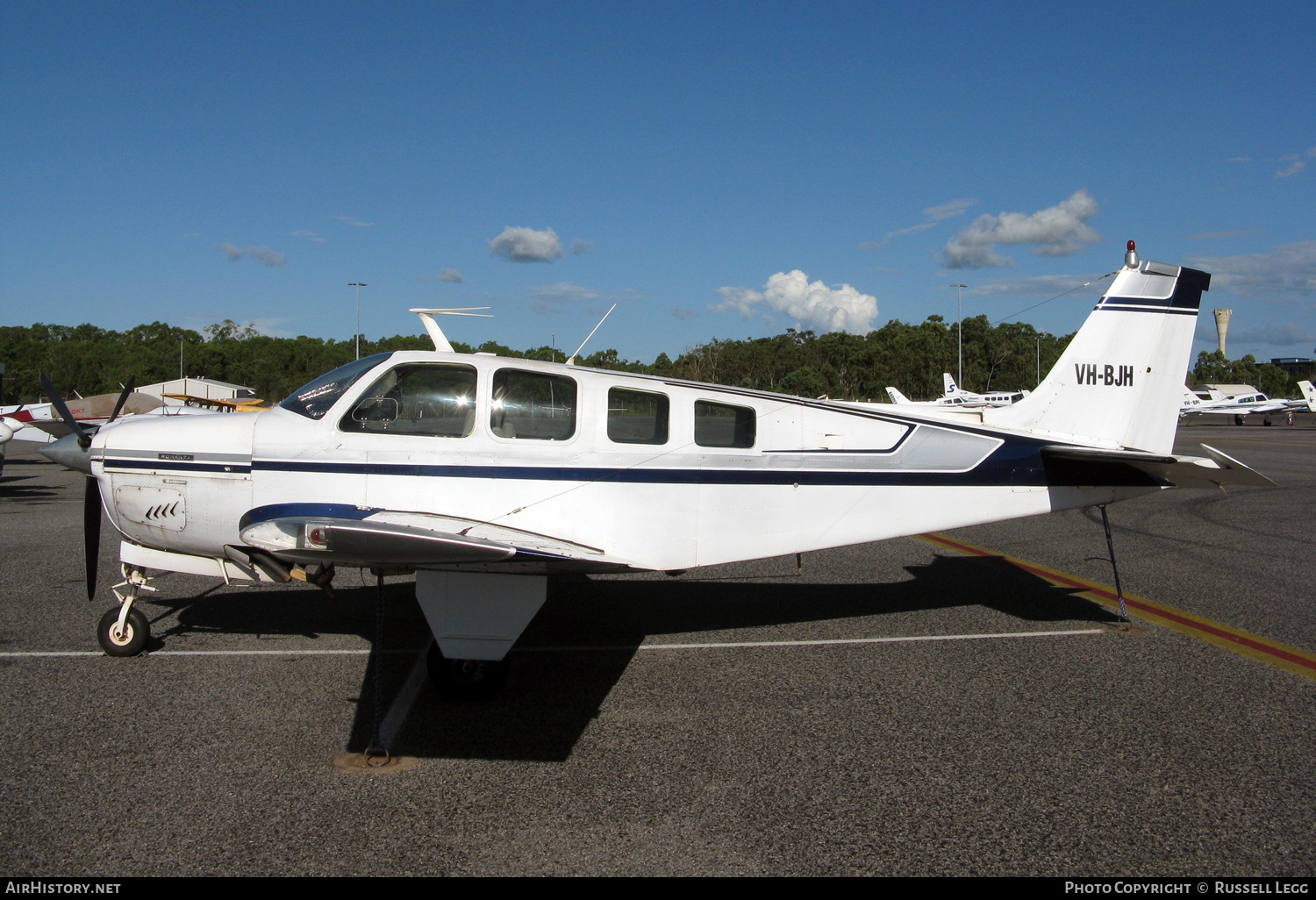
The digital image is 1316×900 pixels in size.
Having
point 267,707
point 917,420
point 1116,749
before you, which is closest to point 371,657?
point 267,707

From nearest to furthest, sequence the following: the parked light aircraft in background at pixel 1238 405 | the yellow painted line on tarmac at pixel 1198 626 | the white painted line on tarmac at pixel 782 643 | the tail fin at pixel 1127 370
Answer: the yellow painted line on tarmac at pixel 1198 626
the white painted line on tarmac at pixel 782 643
the tail fin at pixel 1127 370
the parked light aircraft in background at pixel 1238 405

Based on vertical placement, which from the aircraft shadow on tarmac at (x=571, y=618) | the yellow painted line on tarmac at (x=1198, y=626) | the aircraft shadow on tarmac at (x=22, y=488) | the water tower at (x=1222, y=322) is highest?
the water tower at (x=1222, y=322)

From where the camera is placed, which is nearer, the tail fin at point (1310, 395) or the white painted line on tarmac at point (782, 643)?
the white painted line on tarmac at point (782, 643)

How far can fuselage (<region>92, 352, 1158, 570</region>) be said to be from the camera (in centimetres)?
508

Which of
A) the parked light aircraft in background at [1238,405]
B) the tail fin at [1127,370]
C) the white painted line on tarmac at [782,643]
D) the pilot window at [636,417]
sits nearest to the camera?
the pilot window at [636,417]

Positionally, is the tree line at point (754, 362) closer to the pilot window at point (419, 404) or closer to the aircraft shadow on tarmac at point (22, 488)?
the aircraft shadow on tarmac at point (22, 488)

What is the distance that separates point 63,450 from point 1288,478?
21.4m

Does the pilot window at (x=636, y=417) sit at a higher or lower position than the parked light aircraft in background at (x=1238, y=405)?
lower

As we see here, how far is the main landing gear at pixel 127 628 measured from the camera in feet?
18.4

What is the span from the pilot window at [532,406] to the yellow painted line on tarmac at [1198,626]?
16.7 feet

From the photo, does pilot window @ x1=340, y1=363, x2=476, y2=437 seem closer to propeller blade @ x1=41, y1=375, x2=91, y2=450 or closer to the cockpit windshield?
the cockpit windshield

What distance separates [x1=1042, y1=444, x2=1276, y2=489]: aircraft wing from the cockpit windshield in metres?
4.92

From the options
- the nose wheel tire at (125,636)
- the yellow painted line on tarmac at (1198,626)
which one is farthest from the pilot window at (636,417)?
the yellow painted line on tarmac at (1198,626)
